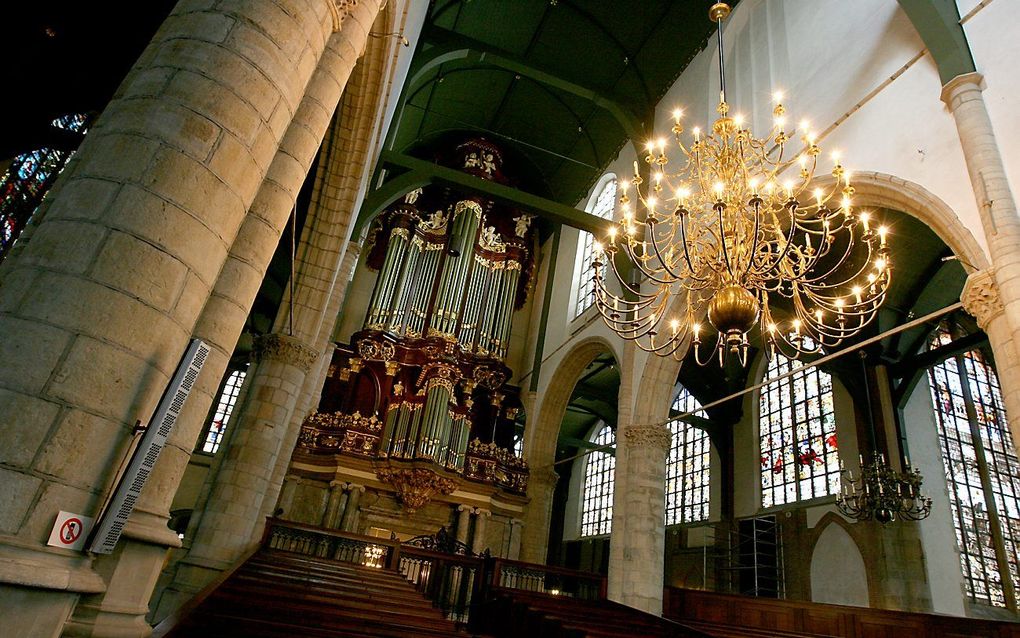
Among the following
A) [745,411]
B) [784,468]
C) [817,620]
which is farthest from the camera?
[745,411]

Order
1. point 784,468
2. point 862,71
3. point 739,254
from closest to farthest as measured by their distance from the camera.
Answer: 1. point 739,254
2. point 862,71
3. point 784,468

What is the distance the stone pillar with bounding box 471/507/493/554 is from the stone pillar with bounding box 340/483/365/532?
8.14 feet

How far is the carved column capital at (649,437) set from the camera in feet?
27.2

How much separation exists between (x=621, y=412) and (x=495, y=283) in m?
6.38

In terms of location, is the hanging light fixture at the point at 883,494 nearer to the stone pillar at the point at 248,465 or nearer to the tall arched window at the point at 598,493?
the stone pillar at the point at 248,465

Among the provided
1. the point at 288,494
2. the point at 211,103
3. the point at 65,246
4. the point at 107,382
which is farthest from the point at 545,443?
the point at 65,246

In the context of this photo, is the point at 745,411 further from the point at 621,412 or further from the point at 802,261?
the point at 802,261

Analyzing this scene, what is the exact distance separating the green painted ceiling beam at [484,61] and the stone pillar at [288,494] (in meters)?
7.88

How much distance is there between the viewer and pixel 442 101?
48.0 ft

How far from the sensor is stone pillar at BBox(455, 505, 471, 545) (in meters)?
11.8

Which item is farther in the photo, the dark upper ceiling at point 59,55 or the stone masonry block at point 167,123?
the dark upper ceiling at point 59,55

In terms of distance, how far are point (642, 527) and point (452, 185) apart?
261 inches

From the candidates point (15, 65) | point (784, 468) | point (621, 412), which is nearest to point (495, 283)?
point (621, 412)

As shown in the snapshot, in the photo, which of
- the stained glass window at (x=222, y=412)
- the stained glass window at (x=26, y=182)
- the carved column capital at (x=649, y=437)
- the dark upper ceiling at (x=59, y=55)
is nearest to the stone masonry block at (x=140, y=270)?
the dark upper ceiling at (x=59, y=55)
